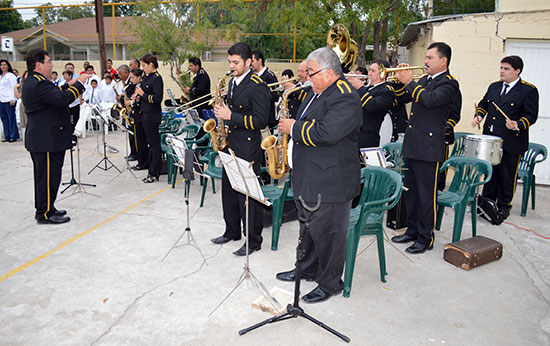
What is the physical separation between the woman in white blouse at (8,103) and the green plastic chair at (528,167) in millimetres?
10717

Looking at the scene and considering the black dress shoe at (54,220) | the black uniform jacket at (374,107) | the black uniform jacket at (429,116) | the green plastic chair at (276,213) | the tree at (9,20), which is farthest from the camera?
the tree at (9,20)

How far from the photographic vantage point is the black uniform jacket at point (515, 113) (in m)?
5.68

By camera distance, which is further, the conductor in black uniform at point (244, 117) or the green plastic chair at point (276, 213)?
the green plastic chair at point (276, 213)

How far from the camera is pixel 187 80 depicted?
1477 cm

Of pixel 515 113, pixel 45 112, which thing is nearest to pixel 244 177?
pixel 45 112

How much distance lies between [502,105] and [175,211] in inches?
180

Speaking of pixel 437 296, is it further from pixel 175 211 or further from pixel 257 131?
pixel 175 211

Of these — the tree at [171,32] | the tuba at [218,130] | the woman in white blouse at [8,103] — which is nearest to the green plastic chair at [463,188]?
the tuba at [218,130]

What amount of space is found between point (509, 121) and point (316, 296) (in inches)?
144

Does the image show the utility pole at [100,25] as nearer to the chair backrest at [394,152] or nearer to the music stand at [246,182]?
the chair backrest at [394,152]

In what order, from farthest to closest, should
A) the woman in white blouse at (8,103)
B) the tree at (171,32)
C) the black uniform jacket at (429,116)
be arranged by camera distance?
1. the tree at (171,32)
2. the woman in white blouse at (8,103)
3. the black uniform jacket at (429,116)

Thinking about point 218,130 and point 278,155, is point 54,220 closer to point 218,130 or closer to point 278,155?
A: point 218,130

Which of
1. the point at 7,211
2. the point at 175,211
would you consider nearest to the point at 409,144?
the point at 175,211

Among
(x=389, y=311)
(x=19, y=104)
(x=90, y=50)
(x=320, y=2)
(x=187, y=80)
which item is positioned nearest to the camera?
(x=389, y=311)
